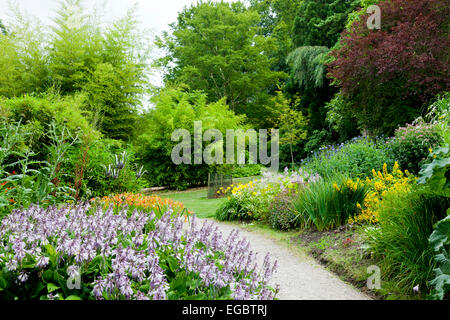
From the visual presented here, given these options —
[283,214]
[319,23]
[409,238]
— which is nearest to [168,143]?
[283,214]

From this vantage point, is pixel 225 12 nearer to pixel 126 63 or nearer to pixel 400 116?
pixel 126 63

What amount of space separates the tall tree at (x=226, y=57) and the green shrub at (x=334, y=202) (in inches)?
511

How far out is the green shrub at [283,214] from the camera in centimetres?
478

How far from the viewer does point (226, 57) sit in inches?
670

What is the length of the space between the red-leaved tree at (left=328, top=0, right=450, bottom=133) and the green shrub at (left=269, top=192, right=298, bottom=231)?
18.1 feet

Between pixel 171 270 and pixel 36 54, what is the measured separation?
9.74 metres

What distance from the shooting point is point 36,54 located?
31.0 feet

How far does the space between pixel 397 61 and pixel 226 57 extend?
10.1m

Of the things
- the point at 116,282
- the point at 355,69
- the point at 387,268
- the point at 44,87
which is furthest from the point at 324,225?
the point at 44,87

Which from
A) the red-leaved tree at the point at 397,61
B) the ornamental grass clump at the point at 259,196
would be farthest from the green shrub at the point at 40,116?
the red-leaved tree at the point at 397,61

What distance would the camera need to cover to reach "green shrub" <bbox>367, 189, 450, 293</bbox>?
253cm

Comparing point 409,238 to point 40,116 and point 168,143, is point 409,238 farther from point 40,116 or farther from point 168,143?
point 168,143

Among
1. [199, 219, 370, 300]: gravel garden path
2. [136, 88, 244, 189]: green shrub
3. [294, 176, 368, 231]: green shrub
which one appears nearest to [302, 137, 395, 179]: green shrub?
[294, 176, 368, 231]: green shrub

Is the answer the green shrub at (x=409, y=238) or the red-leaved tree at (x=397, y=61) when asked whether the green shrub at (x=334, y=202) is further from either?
the red-leaved tree at (x=397, y=61)
